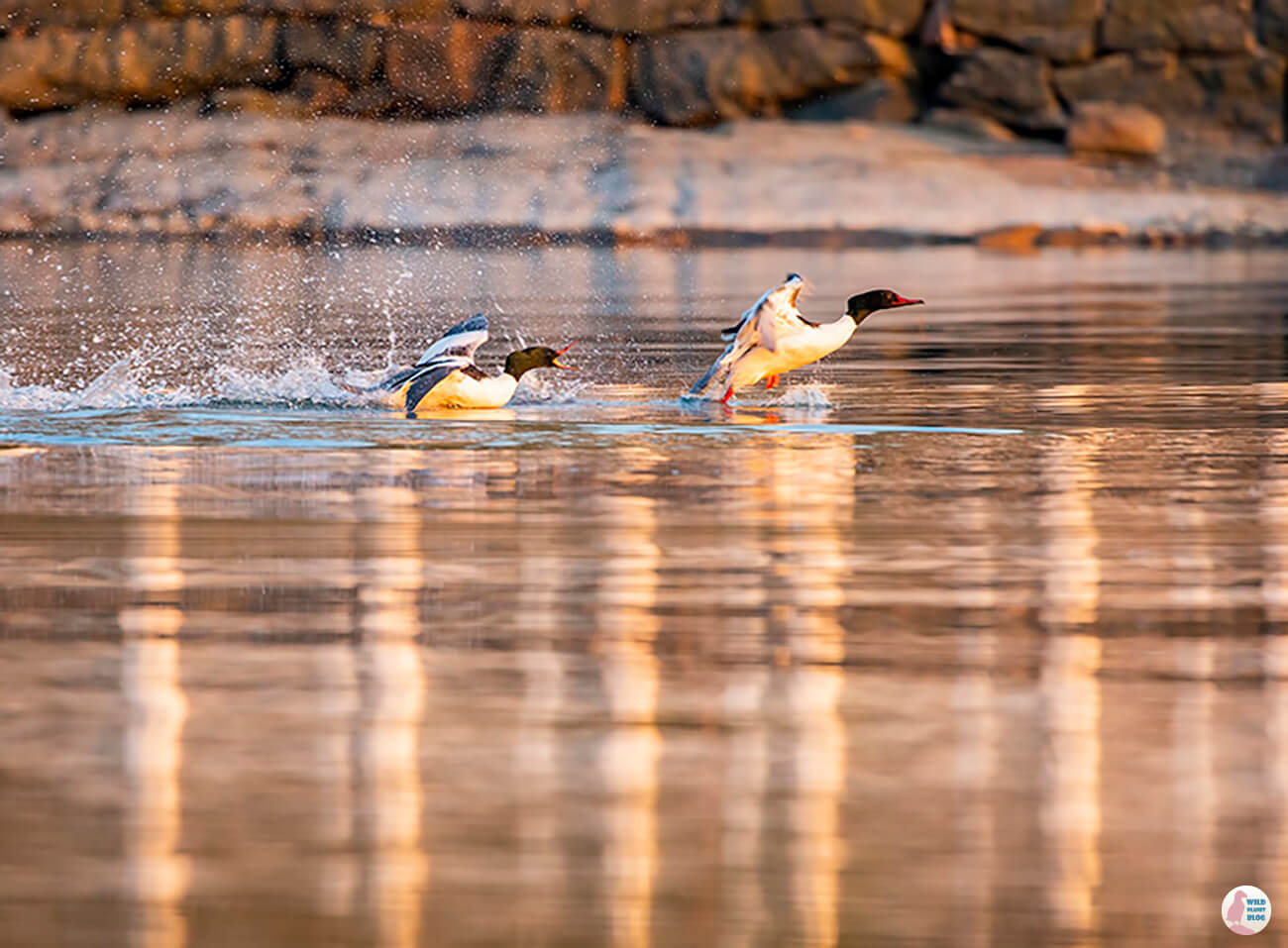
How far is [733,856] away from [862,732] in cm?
85

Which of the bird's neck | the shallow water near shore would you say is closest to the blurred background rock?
the bird's neck

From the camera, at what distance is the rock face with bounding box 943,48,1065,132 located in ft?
111

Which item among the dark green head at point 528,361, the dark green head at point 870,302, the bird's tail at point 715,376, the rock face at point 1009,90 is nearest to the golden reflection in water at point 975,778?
A: the bird's tail at point 715,376

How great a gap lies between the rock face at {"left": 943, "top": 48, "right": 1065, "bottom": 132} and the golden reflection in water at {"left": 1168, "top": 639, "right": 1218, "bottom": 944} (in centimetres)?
2881

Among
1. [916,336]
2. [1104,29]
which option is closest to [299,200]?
Result: [1104,29]

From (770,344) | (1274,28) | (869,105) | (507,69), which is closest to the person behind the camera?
(770,344)

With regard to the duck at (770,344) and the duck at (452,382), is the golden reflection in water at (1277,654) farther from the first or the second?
the duck at (452,382)

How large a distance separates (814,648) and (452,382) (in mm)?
5600

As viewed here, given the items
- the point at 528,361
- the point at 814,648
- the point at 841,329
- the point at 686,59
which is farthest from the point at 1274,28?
the point at 814,648

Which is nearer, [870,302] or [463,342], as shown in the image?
[463,342]

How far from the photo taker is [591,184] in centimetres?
3164

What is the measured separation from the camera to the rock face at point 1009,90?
111ft

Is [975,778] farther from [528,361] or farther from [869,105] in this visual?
[869,105]

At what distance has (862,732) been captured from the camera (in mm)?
4980
